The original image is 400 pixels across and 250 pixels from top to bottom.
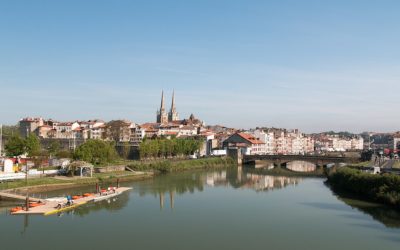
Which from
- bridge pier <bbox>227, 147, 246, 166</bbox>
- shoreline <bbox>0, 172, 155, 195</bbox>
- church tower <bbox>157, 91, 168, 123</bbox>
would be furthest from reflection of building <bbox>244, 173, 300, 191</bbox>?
church tower <bbox>157, 91, 168, 123</bbox>

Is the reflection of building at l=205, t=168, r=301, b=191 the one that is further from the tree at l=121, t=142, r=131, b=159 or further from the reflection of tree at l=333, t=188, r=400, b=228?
the tree at l=121, t=142, r=131, b=159

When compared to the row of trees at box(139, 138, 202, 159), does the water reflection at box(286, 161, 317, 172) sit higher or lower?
lower

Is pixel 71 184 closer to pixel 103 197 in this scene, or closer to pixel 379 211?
pixel 103 197

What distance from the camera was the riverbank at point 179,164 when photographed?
59.8 m

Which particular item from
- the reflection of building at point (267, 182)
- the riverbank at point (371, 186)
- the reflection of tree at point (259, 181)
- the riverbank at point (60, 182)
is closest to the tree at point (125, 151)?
the reflection of tree at point (259, 181)

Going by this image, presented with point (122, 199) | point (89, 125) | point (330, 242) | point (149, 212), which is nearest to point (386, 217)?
point (330, 242)

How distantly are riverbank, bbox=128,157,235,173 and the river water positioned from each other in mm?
17754

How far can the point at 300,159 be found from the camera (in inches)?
2817

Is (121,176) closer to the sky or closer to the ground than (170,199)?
closer to the sky

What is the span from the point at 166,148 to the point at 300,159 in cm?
2147

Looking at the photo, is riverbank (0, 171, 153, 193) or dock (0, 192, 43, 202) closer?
dock (0, 192, 43, 202)

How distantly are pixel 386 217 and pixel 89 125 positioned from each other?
91.0 metres

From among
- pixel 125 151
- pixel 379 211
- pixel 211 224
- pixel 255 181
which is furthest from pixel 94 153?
pixel 379 211

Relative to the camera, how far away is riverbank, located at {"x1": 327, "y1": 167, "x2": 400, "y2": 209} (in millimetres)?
32156
